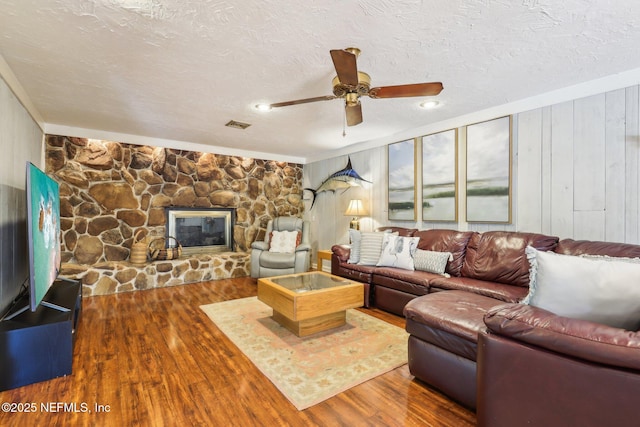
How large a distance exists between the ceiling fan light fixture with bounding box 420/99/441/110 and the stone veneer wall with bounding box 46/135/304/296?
3.40 meters

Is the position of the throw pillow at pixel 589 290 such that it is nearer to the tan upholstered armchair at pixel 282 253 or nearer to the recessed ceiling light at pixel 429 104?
the recessed ceiling light at pixel 429 104

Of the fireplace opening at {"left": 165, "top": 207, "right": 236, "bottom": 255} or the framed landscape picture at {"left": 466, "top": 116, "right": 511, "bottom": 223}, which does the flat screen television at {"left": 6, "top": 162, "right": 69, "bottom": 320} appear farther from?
the framed landscape picture at {"left": 466, "top": 116, "right": 511, "bottom": 223}

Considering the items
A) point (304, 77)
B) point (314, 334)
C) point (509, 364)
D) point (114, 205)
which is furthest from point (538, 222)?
point (114, 205)

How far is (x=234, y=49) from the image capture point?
208 centimetres

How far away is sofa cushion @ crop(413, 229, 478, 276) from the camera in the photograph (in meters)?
3.26

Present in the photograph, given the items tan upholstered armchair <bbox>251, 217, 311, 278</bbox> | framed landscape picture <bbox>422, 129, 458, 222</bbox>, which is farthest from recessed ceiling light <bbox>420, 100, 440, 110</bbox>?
tan upholstered armchair <bbox>251, 217, 311, 278</bbox>

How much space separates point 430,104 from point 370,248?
1792 mm

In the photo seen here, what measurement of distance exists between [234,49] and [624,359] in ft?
8.34

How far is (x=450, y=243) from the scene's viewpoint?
338 cm

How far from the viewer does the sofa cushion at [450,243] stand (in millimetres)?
3260

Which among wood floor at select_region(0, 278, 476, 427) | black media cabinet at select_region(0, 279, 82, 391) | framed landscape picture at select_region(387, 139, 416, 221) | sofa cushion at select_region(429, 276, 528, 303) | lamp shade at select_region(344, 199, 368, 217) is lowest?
wood floor at select_region(0, 278, 476, 427)

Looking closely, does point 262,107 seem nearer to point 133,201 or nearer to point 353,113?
point 353,113

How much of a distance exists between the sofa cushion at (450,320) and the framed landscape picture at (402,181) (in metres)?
2.11

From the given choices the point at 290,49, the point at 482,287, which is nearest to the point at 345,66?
the point at 290,49
